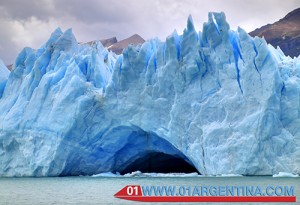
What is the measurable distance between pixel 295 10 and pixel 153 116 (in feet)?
181

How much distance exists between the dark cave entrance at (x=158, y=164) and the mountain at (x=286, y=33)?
35.9m

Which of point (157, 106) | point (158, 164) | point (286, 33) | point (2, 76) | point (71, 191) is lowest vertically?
point (71, 191)

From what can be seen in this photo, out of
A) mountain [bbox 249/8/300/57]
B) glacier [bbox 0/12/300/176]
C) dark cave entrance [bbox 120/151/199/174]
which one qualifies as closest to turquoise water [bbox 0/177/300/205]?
glacier [bbox 0/12/300/176]

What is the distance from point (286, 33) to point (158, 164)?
144 ft

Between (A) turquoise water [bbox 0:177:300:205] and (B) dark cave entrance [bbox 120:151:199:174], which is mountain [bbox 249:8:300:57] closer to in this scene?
(B) dark cave entrance [bbox 120:151:199:174]

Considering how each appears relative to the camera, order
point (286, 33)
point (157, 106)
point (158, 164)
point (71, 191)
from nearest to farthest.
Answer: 1. point (71, 191)
2. point (157, 106)
3. point (158, 164)
4. point (286, 33)

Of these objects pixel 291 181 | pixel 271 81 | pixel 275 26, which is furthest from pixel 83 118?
pixel 275 26

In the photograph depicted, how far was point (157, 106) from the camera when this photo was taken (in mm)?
22031

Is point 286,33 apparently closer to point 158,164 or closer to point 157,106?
point 158,164

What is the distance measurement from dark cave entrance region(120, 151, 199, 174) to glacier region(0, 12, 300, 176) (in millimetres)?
913

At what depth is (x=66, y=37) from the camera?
2527 centimetres

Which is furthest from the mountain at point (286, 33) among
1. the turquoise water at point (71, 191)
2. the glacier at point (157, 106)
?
the turquoise water at point (71, 191)

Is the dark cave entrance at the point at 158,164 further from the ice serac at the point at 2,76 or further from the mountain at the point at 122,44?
the mountain at the point at 122,44

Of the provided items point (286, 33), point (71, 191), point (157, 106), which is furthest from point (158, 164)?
point (286, 33)
